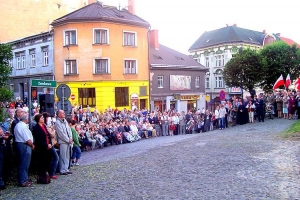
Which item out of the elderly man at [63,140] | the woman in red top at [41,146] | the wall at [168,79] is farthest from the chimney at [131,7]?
the woman in red top at [41,146]

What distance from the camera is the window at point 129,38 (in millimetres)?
36781

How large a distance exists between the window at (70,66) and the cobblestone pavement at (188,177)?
75.6ft

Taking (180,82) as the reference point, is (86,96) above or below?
below

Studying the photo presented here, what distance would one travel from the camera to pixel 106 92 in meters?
34.9

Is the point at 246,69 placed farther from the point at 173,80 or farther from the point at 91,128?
the point at 91,128

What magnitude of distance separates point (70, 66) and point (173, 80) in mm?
13168

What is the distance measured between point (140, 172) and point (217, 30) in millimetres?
54223

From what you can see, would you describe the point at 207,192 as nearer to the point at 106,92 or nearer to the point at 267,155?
the point at 267,155

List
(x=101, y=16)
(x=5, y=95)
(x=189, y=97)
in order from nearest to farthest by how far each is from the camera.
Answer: (x=5, y=95) → (x=101, y=16) → (x=189, y=97)

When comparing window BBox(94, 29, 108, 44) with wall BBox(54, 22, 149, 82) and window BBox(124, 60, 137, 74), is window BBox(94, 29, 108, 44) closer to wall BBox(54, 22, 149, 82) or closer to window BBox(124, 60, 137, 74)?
wall BBox(54, 22, 149, 82)

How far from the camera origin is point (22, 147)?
30.8ft

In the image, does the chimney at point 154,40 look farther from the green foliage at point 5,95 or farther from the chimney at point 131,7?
the green foliage at point 5,95

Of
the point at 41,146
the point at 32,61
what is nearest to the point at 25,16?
the point at 32,61

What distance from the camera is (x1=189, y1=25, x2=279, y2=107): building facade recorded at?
2173 inches
